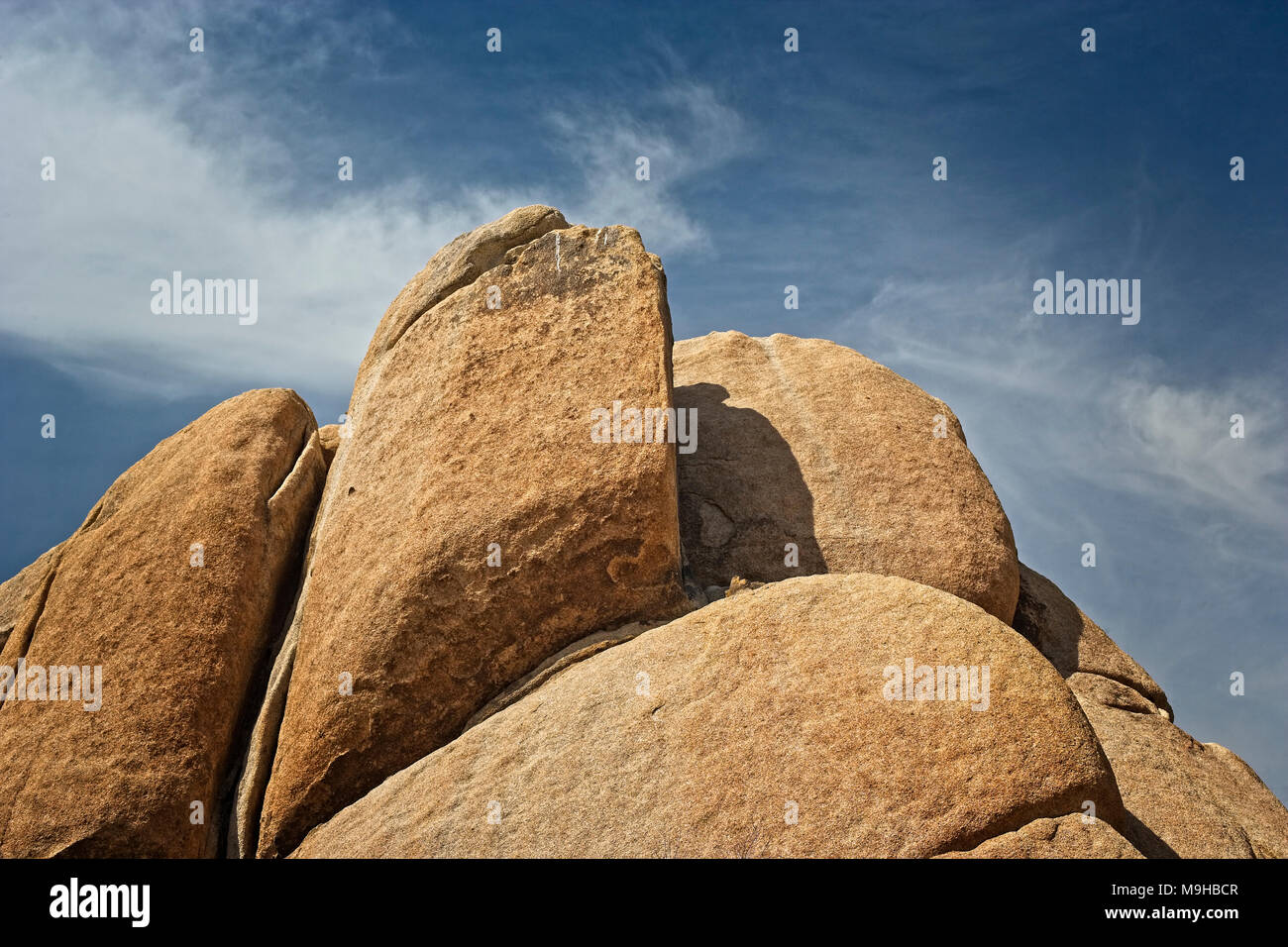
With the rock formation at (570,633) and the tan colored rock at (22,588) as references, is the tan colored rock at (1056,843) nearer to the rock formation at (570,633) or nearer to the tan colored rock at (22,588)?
the rock formation at (570,633)

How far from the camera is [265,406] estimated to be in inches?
477

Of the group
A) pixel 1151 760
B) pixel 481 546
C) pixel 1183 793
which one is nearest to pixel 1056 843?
pixel 1183 793

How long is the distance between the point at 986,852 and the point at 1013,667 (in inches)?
53.8

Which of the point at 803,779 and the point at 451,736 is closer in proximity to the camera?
the point at 803,779

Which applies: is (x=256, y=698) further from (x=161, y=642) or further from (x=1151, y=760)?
(x=1151, y=760)

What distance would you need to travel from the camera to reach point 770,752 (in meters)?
7.26

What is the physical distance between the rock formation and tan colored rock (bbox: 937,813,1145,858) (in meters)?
0.02

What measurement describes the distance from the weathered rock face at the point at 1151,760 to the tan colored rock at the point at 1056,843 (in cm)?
183

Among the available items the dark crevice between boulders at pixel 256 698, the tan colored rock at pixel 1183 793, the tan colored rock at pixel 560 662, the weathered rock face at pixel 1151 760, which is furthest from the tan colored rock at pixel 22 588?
the tan colored rock at pixel 1183 793

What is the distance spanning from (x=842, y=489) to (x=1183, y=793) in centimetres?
418
